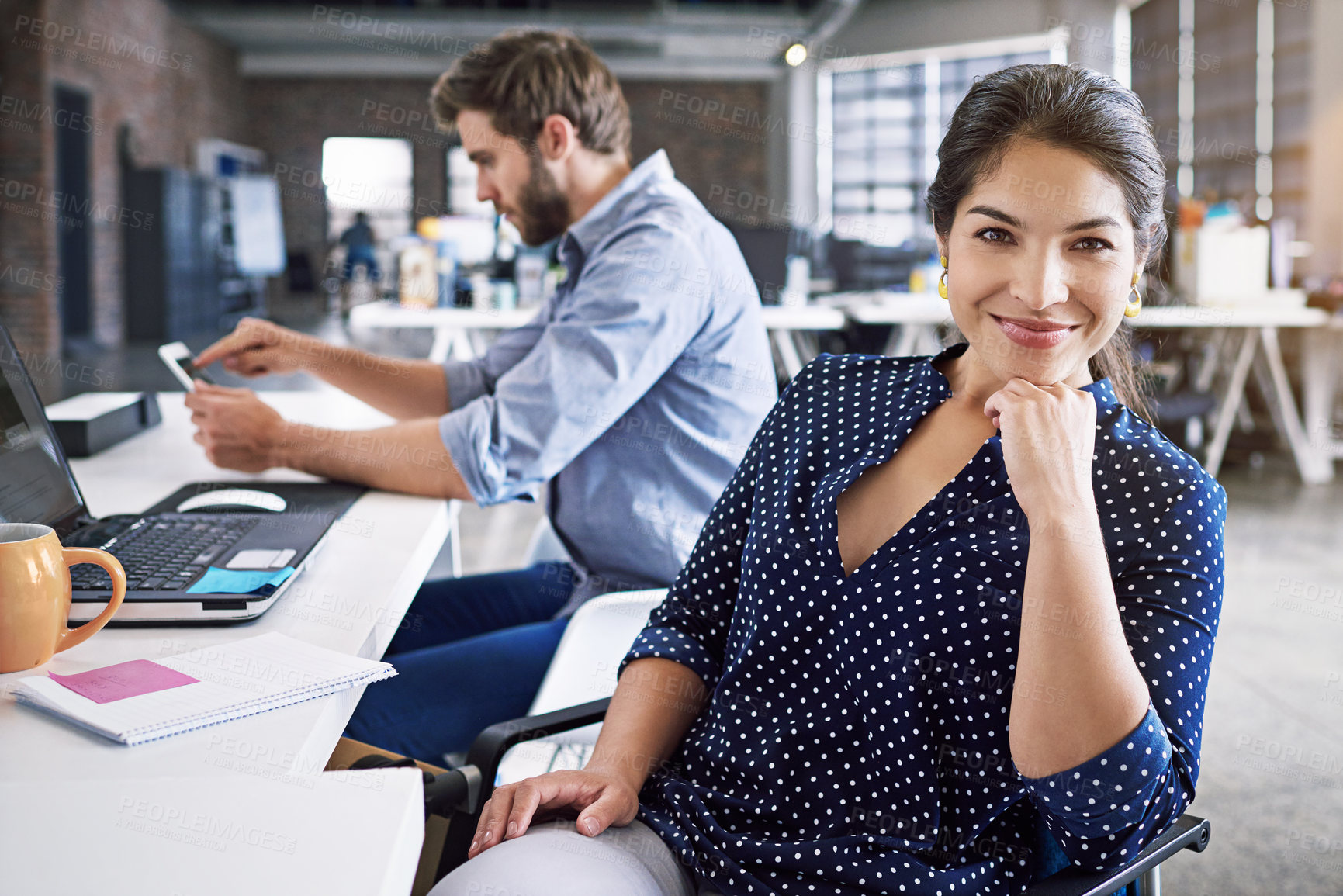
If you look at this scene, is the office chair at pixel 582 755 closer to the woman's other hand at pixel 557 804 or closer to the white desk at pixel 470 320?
the woman's other hand at pixel 557 804

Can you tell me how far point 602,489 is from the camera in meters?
1.57

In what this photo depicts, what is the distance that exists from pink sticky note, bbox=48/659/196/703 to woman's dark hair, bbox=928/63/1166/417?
0.77 meters

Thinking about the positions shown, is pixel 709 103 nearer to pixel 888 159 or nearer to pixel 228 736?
pixel 888 159

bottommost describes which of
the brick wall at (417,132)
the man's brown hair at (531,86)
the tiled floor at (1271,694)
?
the tiled floor at (1271,694)

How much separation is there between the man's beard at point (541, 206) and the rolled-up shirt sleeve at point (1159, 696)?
1.21 metres

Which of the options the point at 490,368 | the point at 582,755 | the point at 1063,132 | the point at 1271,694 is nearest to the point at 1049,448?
the point at 1063,132

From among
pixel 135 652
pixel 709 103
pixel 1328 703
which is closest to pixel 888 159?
pixel 709 103

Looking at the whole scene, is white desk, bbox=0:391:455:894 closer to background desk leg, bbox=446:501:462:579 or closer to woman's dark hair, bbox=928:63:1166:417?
background desk leg, bbox=446:501:462:579

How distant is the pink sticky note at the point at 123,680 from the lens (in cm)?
79

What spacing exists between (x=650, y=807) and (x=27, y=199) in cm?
928

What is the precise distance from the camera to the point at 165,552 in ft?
3.69

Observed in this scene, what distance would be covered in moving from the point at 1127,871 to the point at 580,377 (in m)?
0.93

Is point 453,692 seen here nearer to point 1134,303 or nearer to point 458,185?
point 1134,303

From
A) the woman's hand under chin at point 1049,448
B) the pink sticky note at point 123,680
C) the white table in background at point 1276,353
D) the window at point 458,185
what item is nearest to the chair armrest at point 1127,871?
the woman's hand under chin at point 1049,448
